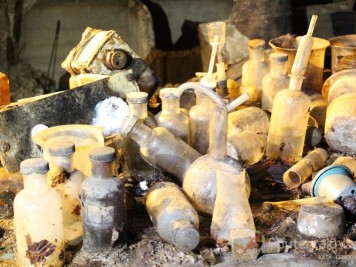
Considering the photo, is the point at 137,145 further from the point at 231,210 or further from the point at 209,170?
the point at 231,210

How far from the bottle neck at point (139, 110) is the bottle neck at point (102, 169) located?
0.71 metres

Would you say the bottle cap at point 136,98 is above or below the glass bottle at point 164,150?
above

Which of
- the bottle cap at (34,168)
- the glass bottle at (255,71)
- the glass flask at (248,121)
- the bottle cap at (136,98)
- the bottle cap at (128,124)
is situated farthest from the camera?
the glass bottle at (255,71)

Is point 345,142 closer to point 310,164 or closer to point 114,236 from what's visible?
point 310,164

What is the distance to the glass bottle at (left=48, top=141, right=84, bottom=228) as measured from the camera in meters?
2.03

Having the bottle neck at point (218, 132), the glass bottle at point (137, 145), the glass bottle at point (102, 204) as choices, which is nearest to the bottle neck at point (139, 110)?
the glass bottle at point (137, 145)

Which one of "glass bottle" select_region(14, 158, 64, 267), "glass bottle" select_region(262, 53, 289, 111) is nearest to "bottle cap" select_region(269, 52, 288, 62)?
"glass bottle" select_region(262, 53, 289, 111)

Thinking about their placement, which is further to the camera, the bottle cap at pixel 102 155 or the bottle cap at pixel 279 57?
the bottle cap at pixel 279 57

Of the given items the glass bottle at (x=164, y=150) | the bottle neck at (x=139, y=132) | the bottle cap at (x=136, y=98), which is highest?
the bottle cap at (x=136, y=98)

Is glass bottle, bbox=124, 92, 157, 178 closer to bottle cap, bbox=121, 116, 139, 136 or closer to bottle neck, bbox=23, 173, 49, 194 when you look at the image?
bottle cap, bbox=121, 116, 139, 136

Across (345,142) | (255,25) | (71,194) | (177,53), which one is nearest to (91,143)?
(71,194)

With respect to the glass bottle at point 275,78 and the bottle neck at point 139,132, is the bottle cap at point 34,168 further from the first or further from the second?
the glass bottle at point 275,78

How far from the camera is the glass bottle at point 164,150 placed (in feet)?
8.17

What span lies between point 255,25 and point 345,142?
8.10ft
